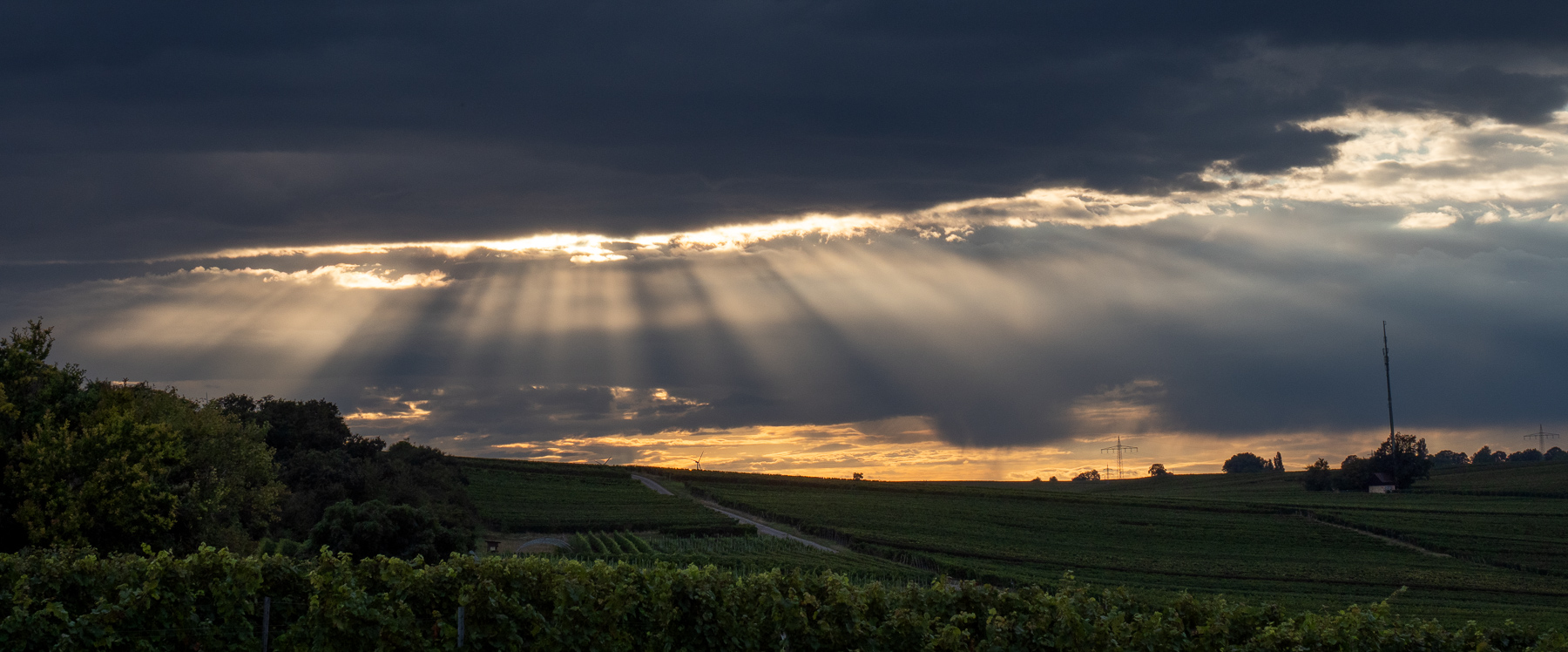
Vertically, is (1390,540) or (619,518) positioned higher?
(619,518)

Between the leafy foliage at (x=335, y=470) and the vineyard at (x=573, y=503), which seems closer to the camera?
the leafy foliage at (x=335, y=470)

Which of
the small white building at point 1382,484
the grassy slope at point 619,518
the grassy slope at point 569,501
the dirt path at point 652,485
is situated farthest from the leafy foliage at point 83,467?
the small white building at point 1382,484

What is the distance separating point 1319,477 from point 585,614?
510 feet

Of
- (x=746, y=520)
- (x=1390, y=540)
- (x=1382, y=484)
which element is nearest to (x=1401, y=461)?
(x=1382, y=484)

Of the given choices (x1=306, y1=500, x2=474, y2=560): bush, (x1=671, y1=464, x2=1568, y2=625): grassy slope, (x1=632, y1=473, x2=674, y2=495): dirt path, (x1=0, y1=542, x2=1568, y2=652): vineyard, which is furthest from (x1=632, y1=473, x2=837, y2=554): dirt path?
(x1=0, y1=542, x2=1568, y2=652): vineyard

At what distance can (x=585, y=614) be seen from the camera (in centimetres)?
1535

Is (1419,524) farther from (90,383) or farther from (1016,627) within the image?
(90,383)

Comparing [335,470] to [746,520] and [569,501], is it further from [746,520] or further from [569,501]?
[746,520]

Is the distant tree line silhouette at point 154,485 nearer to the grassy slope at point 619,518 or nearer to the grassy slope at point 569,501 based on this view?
the grassy slope at point 619,518

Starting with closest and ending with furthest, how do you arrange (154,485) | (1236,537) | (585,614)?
(585,614) < (154,485) < (1236,537)

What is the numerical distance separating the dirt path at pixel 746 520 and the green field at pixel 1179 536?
1.97 m

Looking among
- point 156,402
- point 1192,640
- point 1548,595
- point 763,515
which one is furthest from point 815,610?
point 763,515

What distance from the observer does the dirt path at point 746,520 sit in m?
82.3

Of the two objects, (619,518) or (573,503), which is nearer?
(619,518)
